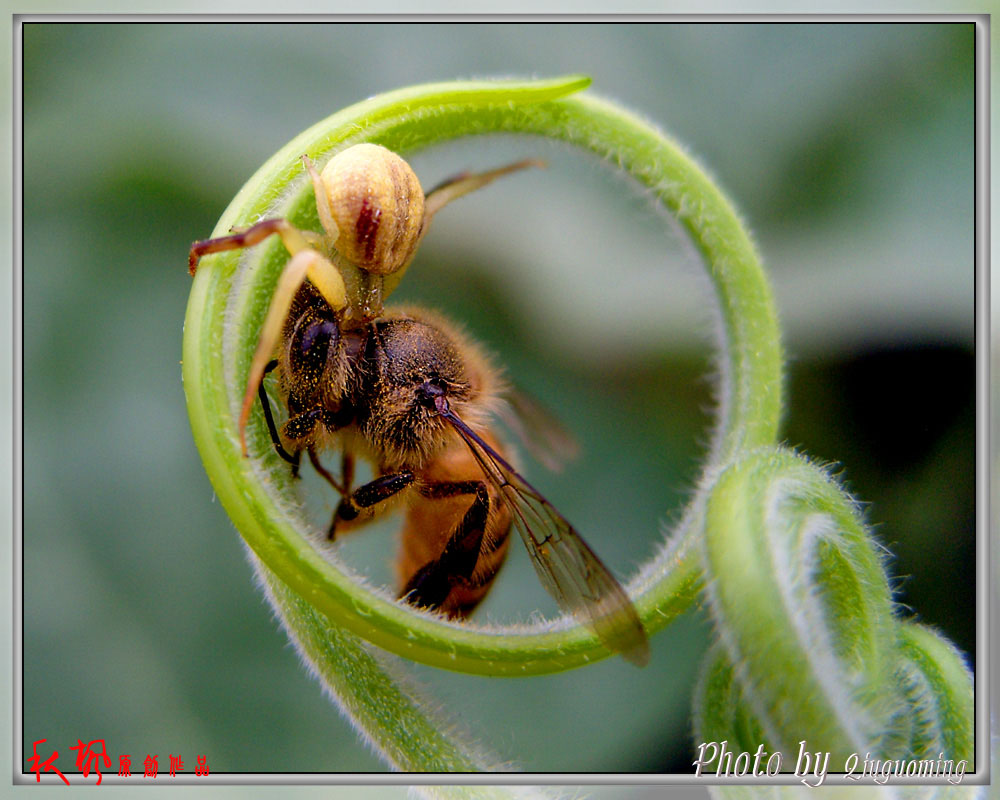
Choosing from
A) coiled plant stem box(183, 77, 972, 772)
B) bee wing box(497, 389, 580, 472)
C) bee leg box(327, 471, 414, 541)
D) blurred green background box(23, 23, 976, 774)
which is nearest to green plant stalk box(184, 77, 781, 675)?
coiled plant stem box(183, 77, 972, 772)

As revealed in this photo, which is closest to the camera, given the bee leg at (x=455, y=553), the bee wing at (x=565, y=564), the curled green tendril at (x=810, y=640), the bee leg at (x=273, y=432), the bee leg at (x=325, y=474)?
the curled green tendril at (x=810, y=640)

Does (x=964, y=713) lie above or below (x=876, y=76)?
below

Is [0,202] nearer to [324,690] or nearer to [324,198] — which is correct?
[324,198]

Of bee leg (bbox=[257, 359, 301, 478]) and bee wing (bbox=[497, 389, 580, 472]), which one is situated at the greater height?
bee leg (bbox=[257, 359, 301, 478])

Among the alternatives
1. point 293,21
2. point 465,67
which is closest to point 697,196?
point 293,21

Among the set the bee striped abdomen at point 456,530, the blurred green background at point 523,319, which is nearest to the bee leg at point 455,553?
the bee striped abdomen at point 456,530

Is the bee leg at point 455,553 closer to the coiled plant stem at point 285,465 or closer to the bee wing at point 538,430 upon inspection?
the coiled plant stem at point 285,465

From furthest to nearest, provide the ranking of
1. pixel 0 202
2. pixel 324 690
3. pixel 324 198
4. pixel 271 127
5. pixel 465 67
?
1. pixel 465 67
2. pixel 271 127
3. pixel 0 202
4. pixel 324 690
5. pixel 324 198

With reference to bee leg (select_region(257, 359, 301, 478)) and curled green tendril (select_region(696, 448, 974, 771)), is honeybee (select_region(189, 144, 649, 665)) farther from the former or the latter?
curled green tendril (select_region(696, 448, 974, 771))
